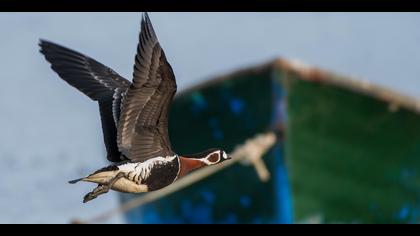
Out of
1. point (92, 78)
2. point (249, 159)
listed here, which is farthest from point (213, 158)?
point (249, 159)

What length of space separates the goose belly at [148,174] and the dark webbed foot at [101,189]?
29 mm

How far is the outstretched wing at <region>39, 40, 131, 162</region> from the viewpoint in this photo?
11.1 m

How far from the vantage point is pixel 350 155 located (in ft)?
63.2

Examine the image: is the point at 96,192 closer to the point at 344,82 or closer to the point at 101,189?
the point at 101,189

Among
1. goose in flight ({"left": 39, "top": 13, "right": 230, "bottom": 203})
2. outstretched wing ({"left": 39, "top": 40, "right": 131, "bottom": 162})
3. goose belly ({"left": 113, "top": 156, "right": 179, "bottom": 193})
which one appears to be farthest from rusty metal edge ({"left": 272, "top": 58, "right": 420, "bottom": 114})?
goose belly ({"left": 113, "top": 156, "right": 179, "bottom": 193})

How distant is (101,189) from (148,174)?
49 centimetres

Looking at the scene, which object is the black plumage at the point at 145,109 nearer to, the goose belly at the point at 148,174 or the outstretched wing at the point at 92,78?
the goose belly at the point at 148,174

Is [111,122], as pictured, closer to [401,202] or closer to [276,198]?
[276,198]

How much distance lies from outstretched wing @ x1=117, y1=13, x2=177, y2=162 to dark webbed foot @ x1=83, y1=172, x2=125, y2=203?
0.43 metres

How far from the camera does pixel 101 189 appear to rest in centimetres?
966

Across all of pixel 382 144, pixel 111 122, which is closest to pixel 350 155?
pixel 382 144

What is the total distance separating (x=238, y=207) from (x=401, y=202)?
2296 millimetres

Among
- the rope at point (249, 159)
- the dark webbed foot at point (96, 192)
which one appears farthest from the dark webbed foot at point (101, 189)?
the rope at point (249, 159)

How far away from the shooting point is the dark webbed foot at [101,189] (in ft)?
31.0
